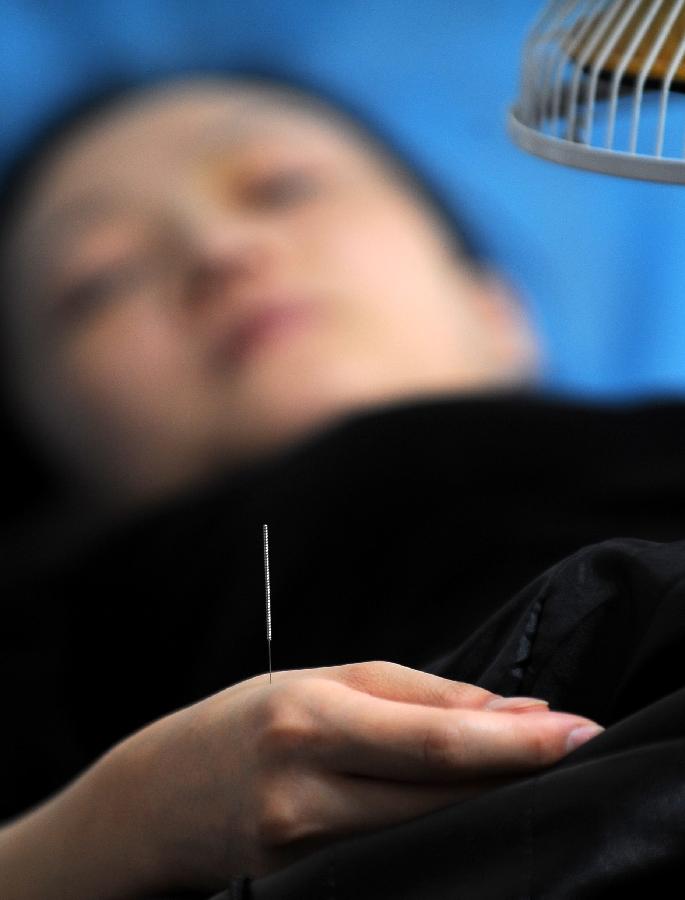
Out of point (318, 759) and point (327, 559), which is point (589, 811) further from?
point (327, 559)

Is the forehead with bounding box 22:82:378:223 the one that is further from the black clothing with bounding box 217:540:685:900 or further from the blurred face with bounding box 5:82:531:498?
the black clothing with bounding box 217:540:685:900

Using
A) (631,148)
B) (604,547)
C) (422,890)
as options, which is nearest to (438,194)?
(631,148)

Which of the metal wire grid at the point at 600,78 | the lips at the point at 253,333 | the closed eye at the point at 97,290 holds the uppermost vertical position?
the metal wire grid at the point at 600,78

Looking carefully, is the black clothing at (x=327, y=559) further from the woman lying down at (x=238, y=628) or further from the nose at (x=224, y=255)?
the nose at (x=224, y=255)

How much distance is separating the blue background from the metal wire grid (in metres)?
0.93

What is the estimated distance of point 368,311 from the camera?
6.01 feet

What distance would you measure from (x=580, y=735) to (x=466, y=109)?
63.4 inches

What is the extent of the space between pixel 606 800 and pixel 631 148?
0.53 m

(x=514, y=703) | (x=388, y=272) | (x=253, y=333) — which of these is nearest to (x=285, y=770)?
(x=514, y=703)

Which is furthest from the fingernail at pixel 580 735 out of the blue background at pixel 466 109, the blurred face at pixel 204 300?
the blue background at pixel 466 109

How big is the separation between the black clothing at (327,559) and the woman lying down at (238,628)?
0.02m

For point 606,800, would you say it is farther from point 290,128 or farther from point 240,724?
point 290,128

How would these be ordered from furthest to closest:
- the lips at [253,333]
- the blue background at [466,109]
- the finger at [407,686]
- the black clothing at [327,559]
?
the blue background at [466,109]
the lips at [253,333]
the black clothing at [327,559]
the finger at [407,686]

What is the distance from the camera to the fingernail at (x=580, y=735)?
0.60m
